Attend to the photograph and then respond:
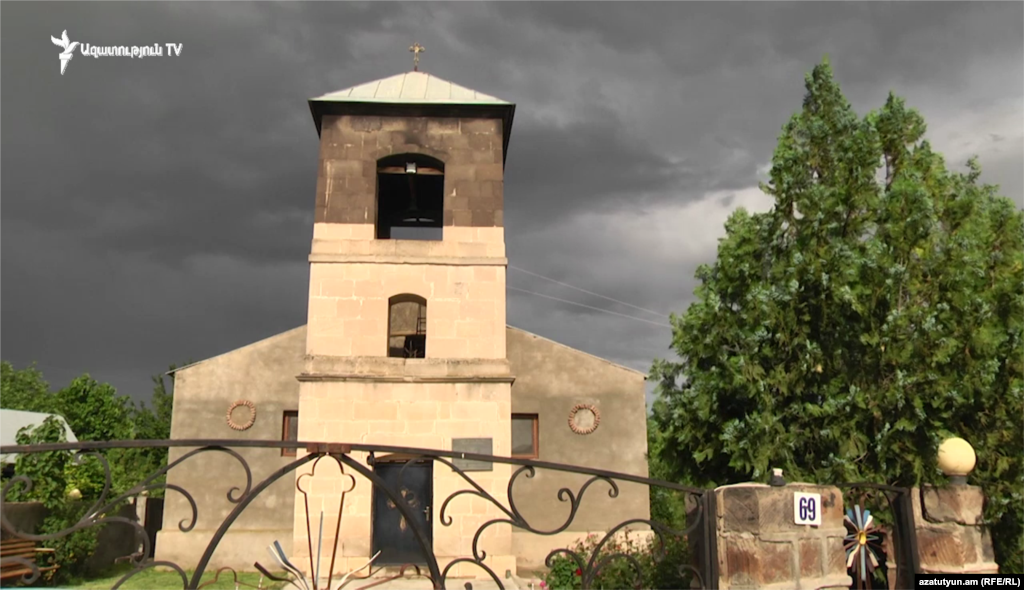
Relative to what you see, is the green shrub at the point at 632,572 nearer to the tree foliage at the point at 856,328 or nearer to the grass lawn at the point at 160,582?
the tree foliage at the point at 856,328

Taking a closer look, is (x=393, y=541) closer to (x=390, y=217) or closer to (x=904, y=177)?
(x=390, y=217)

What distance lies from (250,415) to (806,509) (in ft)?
48.4

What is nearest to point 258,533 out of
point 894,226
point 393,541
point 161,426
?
point 393,541

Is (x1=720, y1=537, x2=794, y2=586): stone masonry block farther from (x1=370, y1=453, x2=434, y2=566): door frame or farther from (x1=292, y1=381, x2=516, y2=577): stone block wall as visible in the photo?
(x1=370, y1=453, x2=434, y2=566): door frame

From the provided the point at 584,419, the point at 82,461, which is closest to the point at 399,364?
the point at 584,419

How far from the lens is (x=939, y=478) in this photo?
7.62 m

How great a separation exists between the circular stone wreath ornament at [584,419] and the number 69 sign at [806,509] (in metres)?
12.4

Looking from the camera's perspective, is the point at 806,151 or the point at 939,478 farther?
the point at 806,151

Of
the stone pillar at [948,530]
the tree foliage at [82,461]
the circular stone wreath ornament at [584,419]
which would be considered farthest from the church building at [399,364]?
the stone pillar at [948,530]

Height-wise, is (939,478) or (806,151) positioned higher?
(806,151)

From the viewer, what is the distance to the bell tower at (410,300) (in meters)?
→ 13.2

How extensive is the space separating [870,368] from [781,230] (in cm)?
189

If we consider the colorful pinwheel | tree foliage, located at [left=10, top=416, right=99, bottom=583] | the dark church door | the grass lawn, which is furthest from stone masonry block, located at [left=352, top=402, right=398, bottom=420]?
the colorful pinwheel

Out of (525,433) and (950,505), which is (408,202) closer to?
(525,433)
